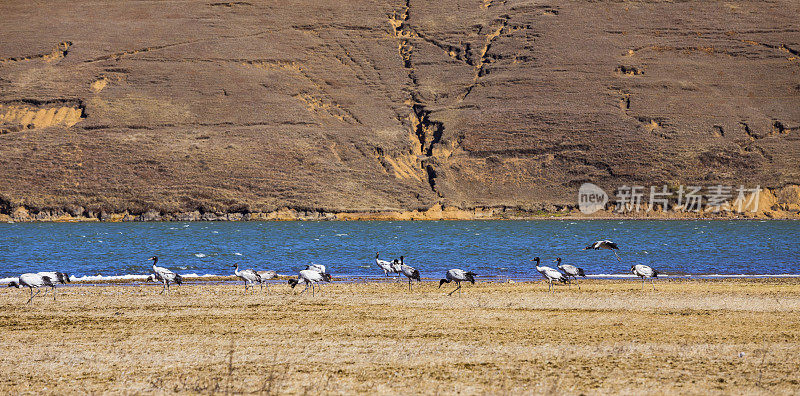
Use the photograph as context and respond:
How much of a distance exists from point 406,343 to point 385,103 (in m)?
106

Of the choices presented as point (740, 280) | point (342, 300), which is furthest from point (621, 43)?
point (342, 300)

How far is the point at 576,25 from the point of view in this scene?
134 m

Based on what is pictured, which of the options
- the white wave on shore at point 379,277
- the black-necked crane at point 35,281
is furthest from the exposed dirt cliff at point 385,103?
the black-necked crane at point 35,281

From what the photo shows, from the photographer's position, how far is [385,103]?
383 feet

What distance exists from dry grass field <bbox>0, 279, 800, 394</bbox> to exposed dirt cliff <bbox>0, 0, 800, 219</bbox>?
7403 cm

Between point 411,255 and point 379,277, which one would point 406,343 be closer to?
point 379,277

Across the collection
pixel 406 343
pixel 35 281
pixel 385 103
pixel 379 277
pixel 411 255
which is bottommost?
pixel 411 255

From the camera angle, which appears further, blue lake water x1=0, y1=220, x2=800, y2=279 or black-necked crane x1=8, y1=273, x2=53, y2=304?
blue lake water x1=0, y1=220, x2=800, y2=279

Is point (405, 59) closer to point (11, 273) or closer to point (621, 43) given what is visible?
point (621, 43)

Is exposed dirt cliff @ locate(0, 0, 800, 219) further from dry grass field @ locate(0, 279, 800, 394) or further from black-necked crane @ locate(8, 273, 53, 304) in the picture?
dry grass field @ locate(0, 279, 800, 394)

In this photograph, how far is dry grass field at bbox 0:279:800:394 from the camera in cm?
984

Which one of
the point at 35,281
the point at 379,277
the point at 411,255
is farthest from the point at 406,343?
the point at 411,255

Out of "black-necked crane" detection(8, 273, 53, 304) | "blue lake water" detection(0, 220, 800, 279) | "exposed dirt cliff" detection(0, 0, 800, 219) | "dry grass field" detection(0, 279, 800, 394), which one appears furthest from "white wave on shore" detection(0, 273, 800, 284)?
"exposed dirt cliff" detection(0, 0, 800, 219)

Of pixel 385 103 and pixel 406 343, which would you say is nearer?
pixel 406 343
